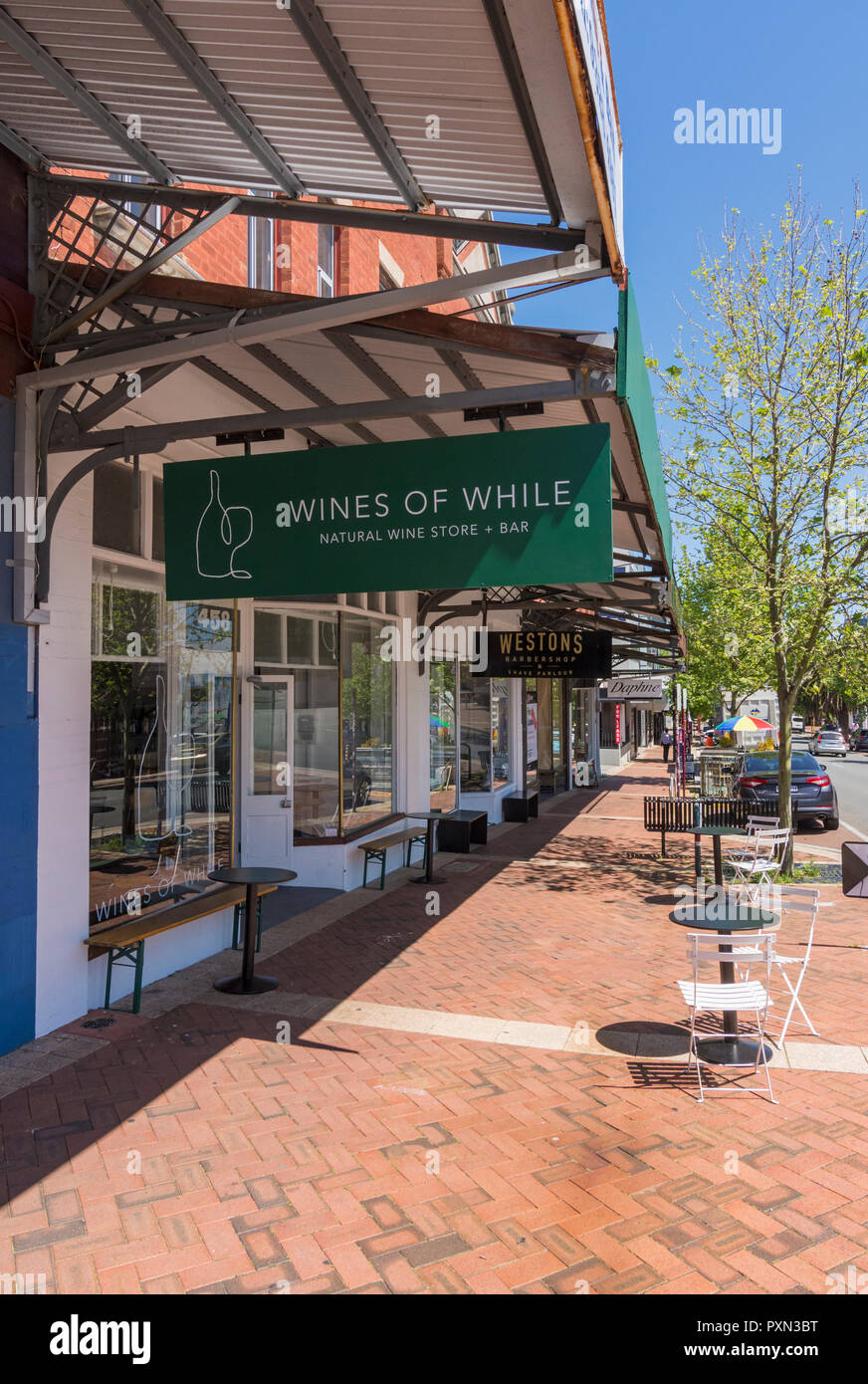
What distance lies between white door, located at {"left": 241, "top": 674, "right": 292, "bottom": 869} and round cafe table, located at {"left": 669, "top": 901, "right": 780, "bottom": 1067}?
4.64 metres

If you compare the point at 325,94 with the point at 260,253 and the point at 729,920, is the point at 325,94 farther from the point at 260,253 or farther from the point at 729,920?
the point at 260,253

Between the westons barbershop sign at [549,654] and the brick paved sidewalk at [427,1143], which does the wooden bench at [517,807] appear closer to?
the westons barbershop sign at [549,654]

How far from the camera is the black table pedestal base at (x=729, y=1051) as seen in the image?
5.20 meters

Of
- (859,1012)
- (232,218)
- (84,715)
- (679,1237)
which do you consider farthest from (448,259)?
(679,1237)

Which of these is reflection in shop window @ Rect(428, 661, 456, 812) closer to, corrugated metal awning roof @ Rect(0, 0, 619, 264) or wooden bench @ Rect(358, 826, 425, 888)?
wooden bench @ Rect(358, 826, 425, 888)

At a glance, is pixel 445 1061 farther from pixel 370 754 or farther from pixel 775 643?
pixel 775 643

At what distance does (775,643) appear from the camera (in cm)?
1180

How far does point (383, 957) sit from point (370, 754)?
3.91 m

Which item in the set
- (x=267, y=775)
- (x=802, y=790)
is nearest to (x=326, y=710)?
(x=267, y=775)

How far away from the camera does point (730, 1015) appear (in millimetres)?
5387

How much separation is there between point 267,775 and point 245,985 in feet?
9.48

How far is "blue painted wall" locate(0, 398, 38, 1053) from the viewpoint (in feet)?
16.9

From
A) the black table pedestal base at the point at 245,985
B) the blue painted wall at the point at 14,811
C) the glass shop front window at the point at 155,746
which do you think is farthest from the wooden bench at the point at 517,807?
the blue painted wall at the point at 14,811

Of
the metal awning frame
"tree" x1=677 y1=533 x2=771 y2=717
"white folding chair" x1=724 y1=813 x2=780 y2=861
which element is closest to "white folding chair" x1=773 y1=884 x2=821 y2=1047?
"white folding chair" x1=724 y1=813 x2=780 y2=861
